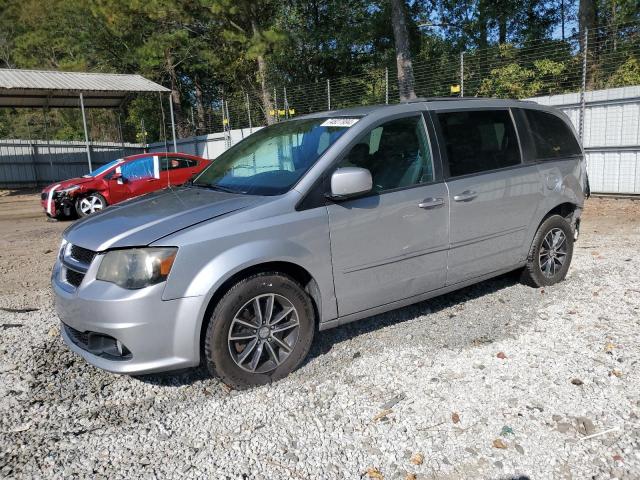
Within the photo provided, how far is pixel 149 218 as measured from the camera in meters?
3.44

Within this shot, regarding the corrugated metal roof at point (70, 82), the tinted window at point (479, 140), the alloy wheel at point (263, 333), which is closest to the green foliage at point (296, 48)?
the corrugated metal roof at point (70, 82)

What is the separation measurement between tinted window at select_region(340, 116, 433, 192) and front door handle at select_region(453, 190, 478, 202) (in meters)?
0.28

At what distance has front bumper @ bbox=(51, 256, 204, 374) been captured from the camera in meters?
3.05

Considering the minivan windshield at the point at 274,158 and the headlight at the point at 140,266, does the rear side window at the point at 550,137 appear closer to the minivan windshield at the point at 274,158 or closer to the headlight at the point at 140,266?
the minivan windshield at the point at 274,158

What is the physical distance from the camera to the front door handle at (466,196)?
420cm

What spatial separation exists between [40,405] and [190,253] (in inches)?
55.0

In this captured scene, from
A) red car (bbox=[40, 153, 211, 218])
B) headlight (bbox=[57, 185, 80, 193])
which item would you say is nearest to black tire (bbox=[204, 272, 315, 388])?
red car (bbox=[40, 153, 211, 218])

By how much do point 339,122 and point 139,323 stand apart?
2030mm

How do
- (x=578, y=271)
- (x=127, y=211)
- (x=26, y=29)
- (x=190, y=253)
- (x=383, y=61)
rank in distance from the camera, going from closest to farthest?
(x=190, y=253) < (x=127, y=211) < (x=578, y=271) < (x=383, y=61) < (x=26, y=29)

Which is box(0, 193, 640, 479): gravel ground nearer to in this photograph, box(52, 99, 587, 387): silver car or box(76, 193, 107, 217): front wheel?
box(52, 99, 587, 387): silver car

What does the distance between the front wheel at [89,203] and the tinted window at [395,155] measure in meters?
9.59

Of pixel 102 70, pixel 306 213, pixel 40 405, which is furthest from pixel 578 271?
pixel 102 70

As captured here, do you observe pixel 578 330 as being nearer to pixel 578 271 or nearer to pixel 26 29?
pixel 578 271

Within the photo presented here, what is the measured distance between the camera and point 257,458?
2766 millimetres
